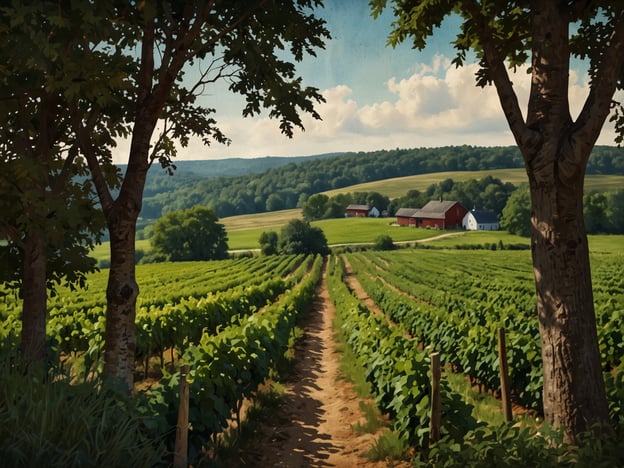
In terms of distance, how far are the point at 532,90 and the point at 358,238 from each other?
100 m

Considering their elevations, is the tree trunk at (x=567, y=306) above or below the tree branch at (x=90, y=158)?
below

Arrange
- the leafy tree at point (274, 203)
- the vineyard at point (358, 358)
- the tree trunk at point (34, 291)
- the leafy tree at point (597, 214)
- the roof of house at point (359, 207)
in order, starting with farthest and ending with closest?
the leafy tree at point (274, 203) → the roof of house at point (359, 207) → the leafy tree at point (597, 214) → the tree trunk at point (34, 291) → the vineyard at point (358, 358)

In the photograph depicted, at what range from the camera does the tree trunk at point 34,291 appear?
320 inches

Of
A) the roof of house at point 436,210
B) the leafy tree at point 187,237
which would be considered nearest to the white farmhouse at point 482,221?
the roof of house at point 436,210

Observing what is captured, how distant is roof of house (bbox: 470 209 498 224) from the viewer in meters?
114

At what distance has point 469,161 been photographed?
19288 cm

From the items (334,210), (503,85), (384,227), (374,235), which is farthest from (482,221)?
(503,85)

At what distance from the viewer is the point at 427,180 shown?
17425 cm

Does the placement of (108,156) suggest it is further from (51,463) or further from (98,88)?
(51,463)

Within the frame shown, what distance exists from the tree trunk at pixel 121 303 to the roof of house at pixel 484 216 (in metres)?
115

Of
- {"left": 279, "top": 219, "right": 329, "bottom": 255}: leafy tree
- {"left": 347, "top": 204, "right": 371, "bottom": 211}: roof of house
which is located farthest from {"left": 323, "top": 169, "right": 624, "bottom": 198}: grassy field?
{"left": 279, "top": 219, "right": 329, "bottom": 255}: leafy tree

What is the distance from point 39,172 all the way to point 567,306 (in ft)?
23.5

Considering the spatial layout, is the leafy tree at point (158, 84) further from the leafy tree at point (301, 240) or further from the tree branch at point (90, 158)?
the leafy tree at point (301, 240)

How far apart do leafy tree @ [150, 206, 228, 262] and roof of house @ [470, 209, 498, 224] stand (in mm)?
62623
